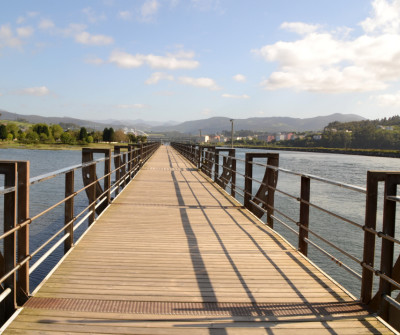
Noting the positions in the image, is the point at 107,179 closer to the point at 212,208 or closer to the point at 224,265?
the point at 212,208

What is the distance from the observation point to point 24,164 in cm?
281

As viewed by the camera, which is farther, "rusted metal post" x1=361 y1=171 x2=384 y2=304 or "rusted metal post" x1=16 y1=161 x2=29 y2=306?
"rusted metal post" x1=361 y1=171 x2=384 y2=304

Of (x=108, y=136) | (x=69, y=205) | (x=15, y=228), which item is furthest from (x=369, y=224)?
(x=108, y=136)

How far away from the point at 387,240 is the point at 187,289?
1624 mm

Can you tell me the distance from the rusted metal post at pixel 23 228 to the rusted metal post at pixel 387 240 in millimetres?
2663

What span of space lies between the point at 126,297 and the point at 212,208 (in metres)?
4.33

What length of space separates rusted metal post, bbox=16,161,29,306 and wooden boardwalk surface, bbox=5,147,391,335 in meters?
0.11

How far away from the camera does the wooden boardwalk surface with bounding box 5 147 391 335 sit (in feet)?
8.45

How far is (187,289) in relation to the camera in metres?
3.20

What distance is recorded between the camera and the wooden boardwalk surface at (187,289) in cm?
258

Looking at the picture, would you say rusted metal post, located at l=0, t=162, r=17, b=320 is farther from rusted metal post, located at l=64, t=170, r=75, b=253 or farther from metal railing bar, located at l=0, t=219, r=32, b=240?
rusted metal post, located at l=64, t=170, r=75, b=253

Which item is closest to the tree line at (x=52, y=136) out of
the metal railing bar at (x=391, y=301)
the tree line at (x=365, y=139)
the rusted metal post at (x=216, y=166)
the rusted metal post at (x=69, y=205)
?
the tree line at (x=365, y=139)

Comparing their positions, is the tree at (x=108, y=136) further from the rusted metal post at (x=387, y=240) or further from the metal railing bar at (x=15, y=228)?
the rusted metal post at (x=387, y=240)

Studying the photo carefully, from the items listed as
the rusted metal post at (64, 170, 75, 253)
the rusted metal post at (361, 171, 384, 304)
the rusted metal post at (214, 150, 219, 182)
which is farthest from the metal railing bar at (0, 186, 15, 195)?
the rusted metal post at (214, 150, 219, 182)
